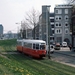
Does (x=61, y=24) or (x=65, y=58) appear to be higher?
(x=61, y=24)

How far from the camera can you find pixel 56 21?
384ft

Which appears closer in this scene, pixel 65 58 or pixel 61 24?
pixel 65 58

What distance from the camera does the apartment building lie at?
381 feet

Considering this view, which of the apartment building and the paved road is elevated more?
the apartment building

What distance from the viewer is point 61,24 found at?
382 ft

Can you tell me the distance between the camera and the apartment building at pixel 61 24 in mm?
116000

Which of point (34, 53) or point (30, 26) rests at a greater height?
point (30, 26)

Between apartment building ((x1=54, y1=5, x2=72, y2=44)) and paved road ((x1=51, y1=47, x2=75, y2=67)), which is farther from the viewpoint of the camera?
apartment building ((x1=54, y1=5, x2=72, y2=44))

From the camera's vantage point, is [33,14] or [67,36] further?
[67,36]

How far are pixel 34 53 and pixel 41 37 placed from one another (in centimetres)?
9123

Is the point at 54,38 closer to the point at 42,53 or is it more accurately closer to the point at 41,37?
the point at 41,37

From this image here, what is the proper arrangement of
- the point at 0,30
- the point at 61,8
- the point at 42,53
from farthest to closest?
the point at 0,30 → the point at 61,8 → the point at 42,53

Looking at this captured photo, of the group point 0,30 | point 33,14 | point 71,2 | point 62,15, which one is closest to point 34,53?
point 71,2

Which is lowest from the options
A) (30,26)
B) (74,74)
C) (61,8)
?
(74,74)
